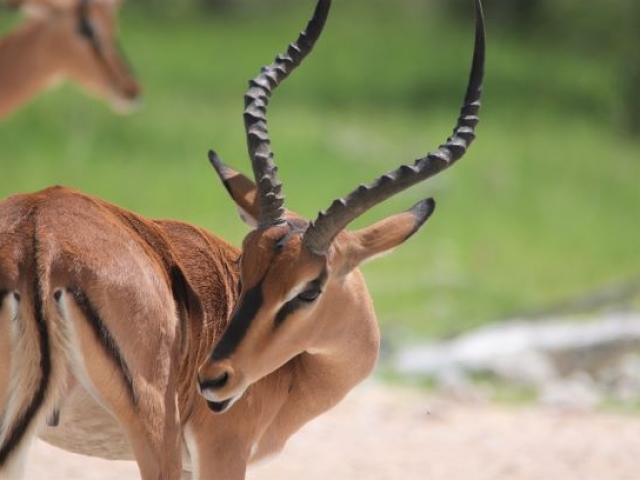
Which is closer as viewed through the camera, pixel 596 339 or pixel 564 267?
pixel 596 339

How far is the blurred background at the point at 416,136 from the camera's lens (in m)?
12.3

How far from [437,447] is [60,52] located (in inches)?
194

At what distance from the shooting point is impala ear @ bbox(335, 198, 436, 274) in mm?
4543

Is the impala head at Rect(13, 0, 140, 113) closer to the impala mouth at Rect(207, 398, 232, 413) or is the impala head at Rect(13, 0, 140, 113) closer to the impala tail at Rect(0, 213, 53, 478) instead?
the impala mouth at Rect(207, 398, 232, 413)

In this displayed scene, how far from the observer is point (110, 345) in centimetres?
398

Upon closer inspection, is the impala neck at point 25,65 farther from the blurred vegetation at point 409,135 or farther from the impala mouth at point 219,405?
the impala mouth at point 219,405

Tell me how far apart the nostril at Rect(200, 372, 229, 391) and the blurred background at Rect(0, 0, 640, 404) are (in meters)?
5.77

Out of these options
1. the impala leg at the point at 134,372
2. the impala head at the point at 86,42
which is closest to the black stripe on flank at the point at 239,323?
the impala leg at the point at 134,372

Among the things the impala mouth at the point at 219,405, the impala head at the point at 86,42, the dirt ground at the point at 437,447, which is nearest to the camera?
the impala mouth at the point at 219,405

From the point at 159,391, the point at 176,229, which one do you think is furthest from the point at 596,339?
the point at 159,391

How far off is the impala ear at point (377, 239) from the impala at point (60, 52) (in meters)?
5.96

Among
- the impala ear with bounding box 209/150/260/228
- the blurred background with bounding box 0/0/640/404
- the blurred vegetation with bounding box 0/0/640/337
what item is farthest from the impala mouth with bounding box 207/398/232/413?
the blurred vegetation with bounding box 0/0/640/337

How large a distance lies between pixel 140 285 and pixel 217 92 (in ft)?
42.3

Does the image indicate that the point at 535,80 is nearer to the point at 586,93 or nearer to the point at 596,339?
the point at 586,93
